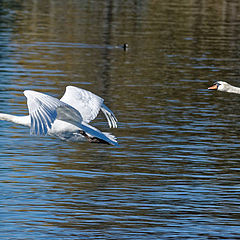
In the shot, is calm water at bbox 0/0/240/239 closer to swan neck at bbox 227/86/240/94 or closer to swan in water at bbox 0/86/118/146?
swan in water at bbox 0/86/118/146

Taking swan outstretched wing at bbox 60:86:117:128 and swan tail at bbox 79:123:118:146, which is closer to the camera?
swan tail at bbox 79:123:118:146

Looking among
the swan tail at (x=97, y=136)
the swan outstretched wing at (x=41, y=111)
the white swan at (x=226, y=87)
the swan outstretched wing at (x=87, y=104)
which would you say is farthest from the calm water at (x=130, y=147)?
the swan outstretched wing at (x=41, y=111)

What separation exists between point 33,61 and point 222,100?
10.6 metres

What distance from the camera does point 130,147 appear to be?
21.0 m

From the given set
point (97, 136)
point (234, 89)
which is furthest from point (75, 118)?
→ point (234, 89)

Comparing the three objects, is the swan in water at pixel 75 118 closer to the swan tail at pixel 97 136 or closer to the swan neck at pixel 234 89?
the swan tail at pixel 97 136

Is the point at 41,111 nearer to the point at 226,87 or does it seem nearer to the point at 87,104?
the point at 87,104

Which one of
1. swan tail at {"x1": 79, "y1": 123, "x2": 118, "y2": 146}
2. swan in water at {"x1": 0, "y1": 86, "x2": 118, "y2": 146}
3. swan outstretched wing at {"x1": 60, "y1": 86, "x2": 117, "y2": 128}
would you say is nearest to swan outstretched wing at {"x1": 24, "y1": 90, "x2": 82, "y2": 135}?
swan in water at {"x1": 0, "y1": 86, "x2": 118, "y2": 146}

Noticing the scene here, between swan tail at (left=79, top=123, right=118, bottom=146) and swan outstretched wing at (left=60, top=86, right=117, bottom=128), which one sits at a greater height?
swan outstretched wing at (left=60, top=86, right=117, bottom=128)

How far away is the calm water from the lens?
48.9 ft

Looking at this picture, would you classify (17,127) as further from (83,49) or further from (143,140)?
(83,49)

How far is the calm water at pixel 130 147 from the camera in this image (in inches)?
587

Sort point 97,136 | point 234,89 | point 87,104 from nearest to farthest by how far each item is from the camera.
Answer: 1. point 97,136
2. point 87,104
3. point 234,89

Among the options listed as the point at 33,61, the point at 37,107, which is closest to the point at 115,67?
the point at 33,61
